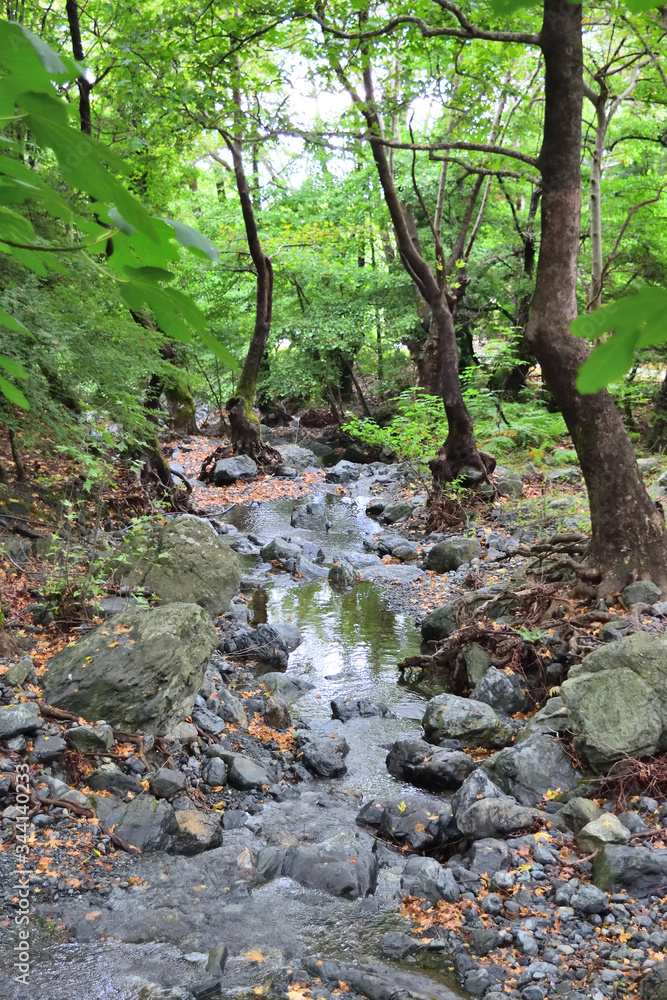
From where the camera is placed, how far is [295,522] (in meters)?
12.6

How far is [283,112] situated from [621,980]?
9855 millimetres

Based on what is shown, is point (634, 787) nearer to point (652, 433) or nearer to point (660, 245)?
point (652, 433)

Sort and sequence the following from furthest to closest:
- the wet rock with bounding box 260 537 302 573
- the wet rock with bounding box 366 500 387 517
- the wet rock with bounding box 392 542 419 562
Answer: the wet rock with bounding box 366 500 387 517 < the wet rock with bounding box 392 542 419 562 < the wet rock with bounding box 260 537 302 573

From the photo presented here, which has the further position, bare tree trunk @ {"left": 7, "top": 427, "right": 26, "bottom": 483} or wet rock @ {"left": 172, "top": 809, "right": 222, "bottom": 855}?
bare tree trunk @ {"left": 7, "top": 427, "right": 26, "bottom": 483}

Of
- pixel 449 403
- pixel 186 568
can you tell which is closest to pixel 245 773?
pixel 186 568

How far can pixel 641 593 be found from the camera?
19.8 feet

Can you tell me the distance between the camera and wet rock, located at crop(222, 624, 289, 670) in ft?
23.1

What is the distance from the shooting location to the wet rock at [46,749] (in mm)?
3953

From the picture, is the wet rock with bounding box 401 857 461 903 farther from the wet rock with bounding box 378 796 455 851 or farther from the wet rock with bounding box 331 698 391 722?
the wet rock with bounding box 331 698 391 722

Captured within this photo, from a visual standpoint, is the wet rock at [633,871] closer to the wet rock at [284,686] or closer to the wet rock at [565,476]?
the wet rock at [284,686]

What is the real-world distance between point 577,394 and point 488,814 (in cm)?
356

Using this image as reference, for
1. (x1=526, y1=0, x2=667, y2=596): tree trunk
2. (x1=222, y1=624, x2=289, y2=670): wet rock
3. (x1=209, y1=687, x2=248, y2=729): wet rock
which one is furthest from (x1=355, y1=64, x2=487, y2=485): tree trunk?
(x1=209, y1=687, x2=248, y2=729): wet rock

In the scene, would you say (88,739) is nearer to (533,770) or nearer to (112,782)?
(112,782)

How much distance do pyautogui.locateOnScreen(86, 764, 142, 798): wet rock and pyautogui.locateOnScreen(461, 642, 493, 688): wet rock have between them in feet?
10.6
